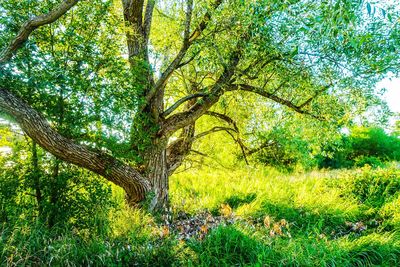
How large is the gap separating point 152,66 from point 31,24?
2.27 meters

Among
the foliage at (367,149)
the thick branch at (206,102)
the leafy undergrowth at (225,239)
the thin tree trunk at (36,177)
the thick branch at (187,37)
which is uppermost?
the foliage at (367,149)

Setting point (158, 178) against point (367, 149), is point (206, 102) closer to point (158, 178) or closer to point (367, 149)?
point (158, 178)

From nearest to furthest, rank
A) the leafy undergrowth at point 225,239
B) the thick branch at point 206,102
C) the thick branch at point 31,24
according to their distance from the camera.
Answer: the leafy undergrowth at point 225,239 → the thick branch at point 31,24 → the thick branch at point 206,102

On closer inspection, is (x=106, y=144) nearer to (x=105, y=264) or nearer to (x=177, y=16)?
(x=105, y=264)

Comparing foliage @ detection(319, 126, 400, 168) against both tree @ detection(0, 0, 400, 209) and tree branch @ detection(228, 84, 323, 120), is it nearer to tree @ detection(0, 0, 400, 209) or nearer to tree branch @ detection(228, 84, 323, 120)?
tree branch @ detection(228, 84, 323, 120)

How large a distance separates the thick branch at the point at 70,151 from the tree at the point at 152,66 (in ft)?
0.05

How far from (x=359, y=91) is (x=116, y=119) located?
4225 mm

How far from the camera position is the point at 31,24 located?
4344 millimetres

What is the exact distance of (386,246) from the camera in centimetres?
451

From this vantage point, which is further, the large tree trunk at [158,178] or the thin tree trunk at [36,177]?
the large tree trunk at [158,178]

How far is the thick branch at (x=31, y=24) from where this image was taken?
14.1 feet

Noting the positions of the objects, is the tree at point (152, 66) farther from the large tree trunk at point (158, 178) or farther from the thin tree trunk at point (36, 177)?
the thin tree trunk at point (36, 177)


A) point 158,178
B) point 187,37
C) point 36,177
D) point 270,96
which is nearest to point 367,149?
point 270,96

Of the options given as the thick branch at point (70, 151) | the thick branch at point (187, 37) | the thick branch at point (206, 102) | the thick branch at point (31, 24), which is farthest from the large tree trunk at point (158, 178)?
the thick branch at point (31, 24)
